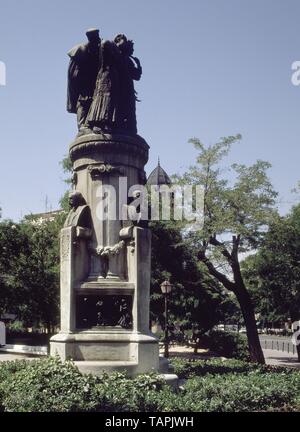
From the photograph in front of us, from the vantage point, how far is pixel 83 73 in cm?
1299

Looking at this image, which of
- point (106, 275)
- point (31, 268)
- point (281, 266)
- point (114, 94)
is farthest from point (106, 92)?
point (31, 268)

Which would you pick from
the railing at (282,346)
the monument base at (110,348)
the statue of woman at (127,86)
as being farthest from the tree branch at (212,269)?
the railing at (282,346)

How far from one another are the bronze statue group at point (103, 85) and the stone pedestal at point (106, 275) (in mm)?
576

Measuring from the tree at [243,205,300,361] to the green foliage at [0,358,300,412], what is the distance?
46.7ft

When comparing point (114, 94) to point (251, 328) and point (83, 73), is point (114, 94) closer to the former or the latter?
point (83, 73)

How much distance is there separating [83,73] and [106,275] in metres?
5.12

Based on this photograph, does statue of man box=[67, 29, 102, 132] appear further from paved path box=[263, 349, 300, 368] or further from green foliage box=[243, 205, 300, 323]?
paved path box=[263, 349, 300, 368]

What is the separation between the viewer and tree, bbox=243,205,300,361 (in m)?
25.3

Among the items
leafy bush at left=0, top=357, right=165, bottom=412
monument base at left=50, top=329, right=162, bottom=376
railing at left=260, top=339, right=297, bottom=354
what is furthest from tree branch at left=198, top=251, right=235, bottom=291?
railing at left=260, top=339, right=297, bottom=354

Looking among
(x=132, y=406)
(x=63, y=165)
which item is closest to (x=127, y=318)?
(x=132, y=406)

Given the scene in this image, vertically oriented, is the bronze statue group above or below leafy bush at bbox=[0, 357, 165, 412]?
above

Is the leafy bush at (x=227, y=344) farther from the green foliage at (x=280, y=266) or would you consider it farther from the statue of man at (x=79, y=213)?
the statue of man at (x=79, y=213)

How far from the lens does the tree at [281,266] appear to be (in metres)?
25.3
